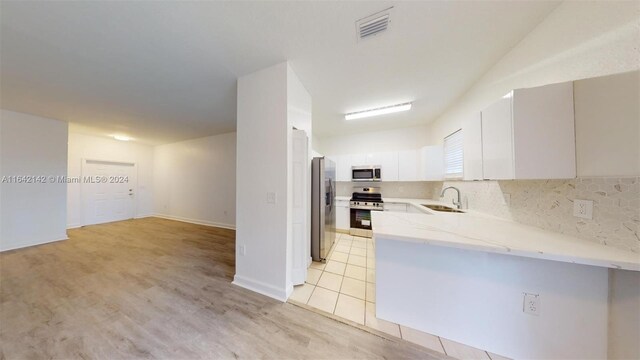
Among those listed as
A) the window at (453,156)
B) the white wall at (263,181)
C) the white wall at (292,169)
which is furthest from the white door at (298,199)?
the window at (453,156)

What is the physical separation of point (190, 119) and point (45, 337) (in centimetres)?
355

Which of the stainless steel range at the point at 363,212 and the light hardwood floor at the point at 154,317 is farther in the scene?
the stainless steel range at the point at 363,212

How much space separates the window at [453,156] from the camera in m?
2.41

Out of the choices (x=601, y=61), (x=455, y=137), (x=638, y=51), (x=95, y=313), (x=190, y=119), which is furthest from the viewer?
(x=190, y=119)

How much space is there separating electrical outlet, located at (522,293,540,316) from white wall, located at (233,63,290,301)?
200 cm

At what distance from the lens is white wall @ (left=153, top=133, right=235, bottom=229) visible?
4902mm

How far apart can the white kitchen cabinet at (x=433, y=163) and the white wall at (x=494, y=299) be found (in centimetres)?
204

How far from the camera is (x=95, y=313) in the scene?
1.75 metres

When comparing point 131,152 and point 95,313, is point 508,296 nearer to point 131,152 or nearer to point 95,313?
point 95,313

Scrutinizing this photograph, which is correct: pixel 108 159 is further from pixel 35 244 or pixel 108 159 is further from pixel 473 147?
pixel 473 147

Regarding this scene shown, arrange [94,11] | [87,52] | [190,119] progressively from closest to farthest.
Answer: [94,11] < [87,52] < [190,119]

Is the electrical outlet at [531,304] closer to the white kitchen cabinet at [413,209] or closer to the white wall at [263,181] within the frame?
the white kitchen cabinet at [413,209]

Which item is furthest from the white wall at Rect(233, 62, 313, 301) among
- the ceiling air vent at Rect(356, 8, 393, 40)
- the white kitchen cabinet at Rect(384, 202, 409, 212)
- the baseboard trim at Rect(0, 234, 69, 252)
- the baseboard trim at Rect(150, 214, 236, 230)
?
the baseboard trim at Rect(0, 234, 69, 252)

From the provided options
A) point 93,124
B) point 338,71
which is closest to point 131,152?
point 93,124
